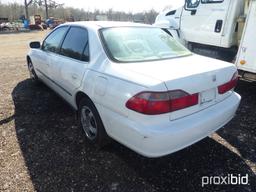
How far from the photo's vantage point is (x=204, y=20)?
6789 mm

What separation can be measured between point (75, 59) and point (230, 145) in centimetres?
251

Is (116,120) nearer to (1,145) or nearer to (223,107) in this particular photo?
(223,107)

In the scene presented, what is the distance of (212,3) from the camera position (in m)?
6.57

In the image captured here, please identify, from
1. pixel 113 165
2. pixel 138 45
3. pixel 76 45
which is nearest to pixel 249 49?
pixel 138 45

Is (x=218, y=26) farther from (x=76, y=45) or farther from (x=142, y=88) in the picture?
(x=142, y=88)

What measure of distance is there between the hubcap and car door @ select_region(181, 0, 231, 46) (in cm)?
444

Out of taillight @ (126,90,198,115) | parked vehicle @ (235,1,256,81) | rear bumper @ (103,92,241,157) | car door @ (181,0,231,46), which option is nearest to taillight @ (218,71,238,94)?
rear bumper @ (103,92,241,157)

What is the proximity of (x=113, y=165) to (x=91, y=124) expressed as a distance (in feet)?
2.24

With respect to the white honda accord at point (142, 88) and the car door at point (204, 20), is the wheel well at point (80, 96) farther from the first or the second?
the car door at point (204, 20)

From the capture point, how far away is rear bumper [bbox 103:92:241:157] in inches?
94.5

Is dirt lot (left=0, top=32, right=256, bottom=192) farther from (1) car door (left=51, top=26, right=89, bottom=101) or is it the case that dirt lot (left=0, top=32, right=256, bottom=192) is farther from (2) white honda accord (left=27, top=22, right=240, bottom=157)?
Result: (1) car door (left=51, top=26, right=89, bottom=101)

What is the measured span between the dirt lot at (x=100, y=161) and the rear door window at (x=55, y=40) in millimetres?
1235

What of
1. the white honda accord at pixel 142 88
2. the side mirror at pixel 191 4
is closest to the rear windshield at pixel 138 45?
the white honda accord at pixel 142 88

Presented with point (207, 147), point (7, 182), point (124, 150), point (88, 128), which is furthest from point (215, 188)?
point (7, 182)
